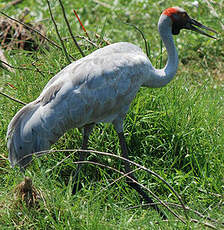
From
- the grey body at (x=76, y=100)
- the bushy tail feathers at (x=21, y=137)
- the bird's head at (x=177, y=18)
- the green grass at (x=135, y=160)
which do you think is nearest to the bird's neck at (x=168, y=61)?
the bird's head at (x=177, y=18)

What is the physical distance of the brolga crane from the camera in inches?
155

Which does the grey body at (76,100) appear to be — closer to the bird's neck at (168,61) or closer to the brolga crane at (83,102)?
the brolga crane at (83,102)

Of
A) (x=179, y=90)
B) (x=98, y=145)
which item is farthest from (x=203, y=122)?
(x=98, y=145)

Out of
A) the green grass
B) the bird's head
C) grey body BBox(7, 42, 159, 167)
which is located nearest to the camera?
the green grass

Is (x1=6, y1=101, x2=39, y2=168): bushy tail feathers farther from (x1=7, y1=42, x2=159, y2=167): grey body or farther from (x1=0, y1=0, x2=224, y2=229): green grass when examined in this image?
(x1=0, y1=0, x2=224, y2=229): green grass

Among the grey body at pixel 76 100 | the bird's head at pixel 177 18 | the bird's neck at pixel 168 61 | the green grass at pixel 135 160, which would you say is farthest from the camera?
the bird's head at pixel 177 18

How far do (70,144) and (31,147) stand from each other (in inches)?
23.1

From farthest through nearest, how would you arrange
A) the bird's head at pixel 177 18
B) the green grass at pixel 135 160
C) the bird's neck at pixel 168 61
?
the bird's head at pixel 177 18 → the bird's neck at pixel 168 61 → the green grass at pixel 135 160

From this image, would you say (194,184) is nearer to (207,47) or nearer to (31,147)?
(31,147)

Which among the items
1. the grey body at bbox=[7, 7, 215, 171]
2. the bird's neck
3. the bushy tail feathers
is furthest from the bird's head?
the bushy tail feathers

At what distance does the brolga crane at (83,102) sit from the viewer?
3938 millimetres

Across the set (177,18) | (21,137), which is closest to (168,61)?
(177,18)

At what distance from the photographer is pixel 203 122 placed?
456cm

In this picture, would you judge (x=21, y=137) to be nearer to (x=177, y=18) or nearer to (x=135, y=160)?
(x=135, y=160)
